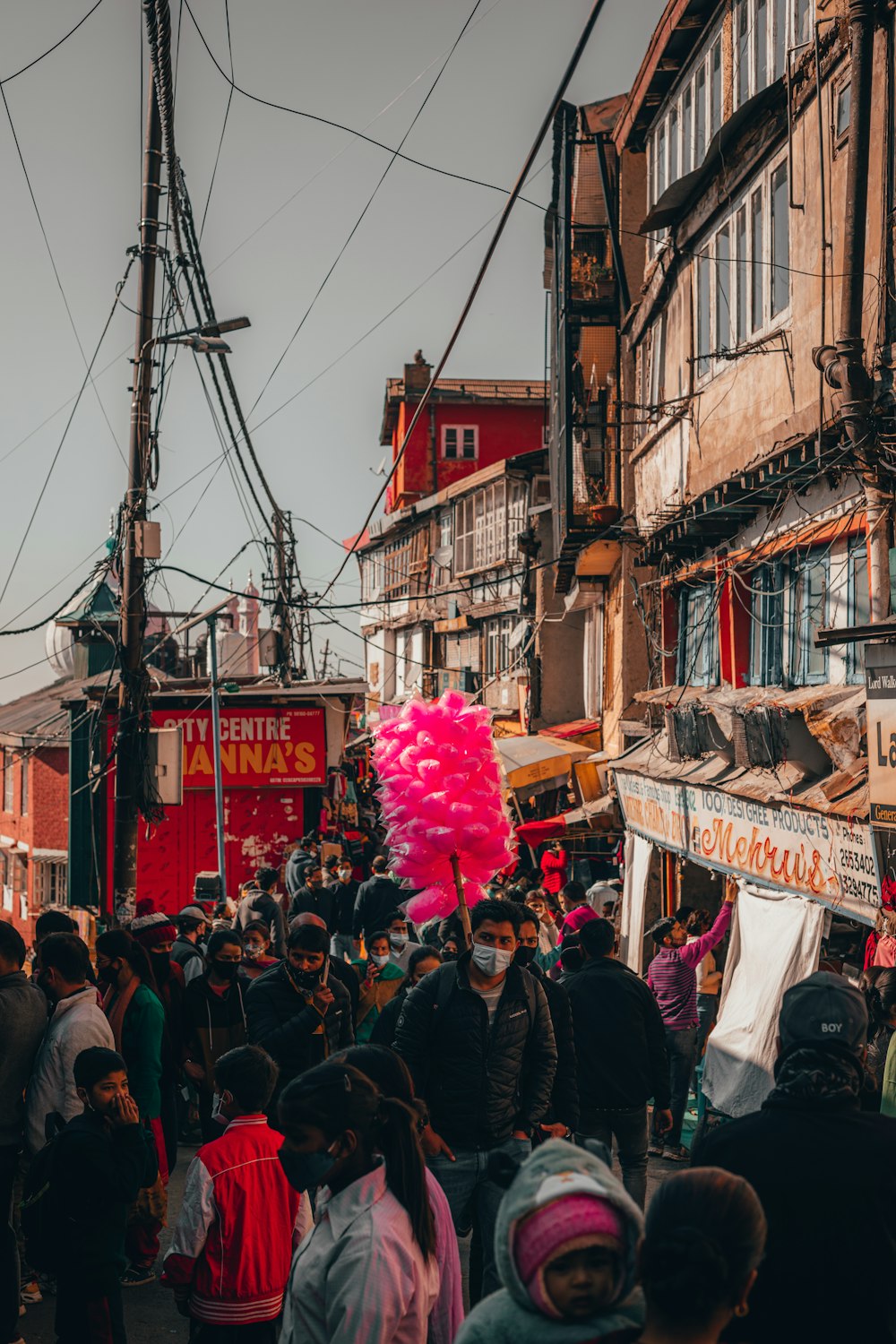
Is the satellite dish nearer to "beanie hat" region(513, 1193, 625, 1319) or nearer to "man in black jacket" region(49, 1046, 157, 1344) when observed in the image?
"man in black jacket" region(49, 1046, 157, 1344)

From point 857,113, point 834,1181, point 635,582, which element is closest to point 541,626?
point 635,582

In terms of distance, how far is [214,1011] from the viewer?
26.3ft

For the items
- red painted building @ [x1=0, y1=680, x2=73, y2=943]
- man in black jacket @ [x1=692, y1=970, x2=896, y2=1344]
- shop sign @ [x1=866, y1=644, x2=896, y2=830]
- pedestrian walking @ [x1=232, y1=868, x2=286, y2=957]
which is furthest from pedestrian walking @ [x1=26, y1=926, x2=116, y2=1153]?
red painted building @ [x1=0, y1=680, x2=73, y2=943]

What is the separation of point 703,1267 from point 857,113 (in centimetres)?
925

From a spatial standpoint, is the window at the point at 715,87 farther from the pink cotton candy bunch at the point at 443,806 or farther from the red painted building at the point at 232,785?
the red painted building at the point at 232,785

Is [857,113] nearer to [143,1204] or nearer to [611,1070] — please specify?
[611,1070]

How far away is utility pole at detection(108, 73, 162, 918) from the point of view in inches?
599

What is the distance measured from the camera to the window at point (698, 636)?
15.6 m

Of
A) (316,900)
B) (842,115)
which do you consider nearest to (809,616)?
(842,115)

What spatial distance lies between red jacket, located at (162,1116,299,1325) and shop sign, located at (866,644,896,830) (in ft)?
16.1

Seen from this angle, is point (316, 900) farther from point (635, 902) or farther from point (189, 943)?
point (189, 943)

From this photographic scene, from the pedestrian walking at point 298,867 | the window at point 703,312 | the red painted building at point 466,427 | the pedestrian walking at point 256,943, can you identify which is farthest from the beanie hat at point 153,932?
the red painted building at point 466,427

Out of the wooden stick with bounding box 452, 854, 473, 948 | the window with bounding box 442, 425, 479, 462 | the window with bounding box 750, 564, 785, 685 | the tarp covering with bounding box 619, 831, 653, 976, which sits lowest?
the tarp covering with bounding box 619, 831, 653, 976

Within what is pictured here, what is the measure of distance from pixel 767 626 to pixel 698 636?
10.7ft
